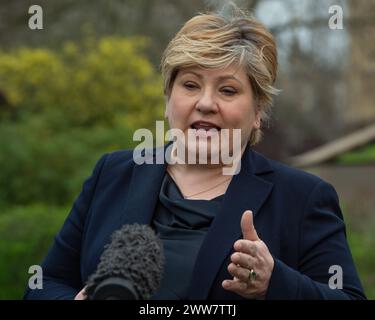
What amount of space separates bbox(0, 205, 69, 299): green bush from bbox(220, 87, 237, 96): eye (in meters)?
3.70

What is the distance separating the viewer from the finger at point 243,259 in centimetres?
227

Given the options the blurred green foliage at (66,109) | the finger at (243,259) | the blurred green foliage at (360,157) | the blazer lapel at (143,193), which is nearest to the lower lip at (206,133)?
the blazer lapel at (143,193)

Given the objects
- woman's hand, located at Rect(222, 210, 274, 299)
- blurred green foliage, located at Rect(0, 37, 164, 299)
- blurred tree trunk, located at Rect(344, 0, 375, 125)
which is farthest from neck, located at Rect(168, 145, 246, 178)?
blurred tree trunk, located at Rect(344, 0, 375, 125)

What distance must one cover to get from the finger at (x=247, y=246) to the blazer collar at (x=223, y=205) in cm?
35

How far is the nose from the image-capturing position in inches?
108

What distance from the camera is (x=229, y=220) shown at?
8.91ft

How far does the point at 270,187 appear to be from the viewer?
2.85m

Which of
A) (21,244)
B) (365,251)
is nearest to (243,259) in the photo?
(21,244)

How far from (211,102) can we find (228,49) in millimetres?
195

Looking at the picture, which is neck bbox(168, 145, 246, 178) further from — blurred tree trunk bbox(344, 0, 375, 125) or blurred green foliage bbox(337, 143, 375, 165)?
blurred green foliage bbox(337, 143, 375, 165)

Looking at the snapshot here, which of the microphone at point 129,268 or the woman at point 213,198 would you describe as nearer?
the microphone at point 129,268

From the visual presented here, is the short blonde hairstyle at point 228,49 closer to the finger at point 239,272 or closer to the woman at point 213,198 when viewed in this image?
the woman at point 213,198
